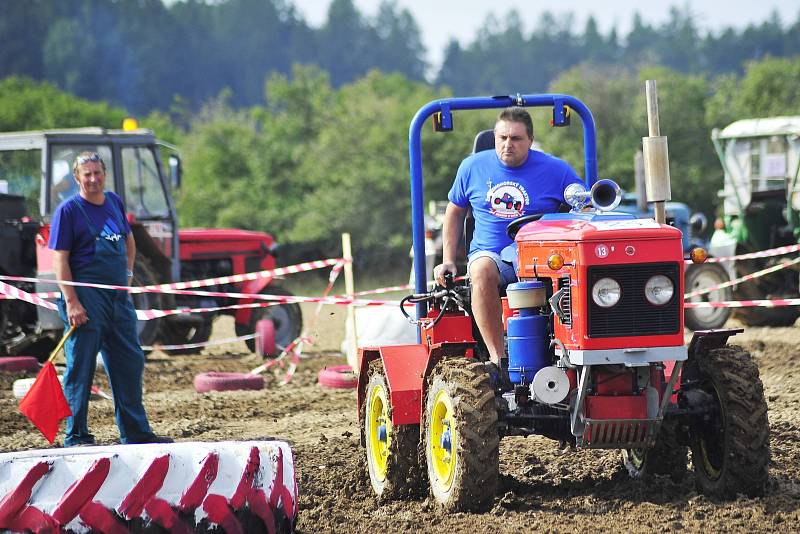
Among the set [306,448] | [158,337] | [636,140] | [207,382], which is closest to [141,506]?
[306,448]

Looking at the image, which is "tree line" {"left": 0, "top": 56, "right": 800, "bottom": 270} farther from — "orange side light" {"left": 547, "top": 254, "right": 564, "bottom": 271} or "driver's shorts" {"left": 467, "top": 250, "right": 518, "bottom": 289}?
"orange side light" {"left": 547, "top": 254, "right": 564, "bottom": 271}

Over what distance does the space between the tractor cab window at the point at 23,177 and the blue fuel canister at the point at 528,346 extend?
9.24 m

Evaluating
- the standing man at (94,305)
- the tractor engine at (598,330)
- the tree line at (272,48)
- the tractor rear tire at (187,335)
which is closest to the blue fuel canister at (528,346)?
the tractor engine at (598,330)

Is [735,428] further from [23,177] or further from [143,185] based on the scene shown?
[23,177]

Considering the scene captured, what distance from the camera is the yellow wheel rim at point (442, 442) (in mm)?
5375

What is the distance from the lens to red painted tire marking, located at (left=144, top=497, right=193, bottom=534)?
4.37 m

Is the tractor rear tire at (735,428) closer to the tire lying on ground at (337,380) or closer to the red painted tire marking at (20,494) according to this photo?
the red painted tire marking at (20,494)

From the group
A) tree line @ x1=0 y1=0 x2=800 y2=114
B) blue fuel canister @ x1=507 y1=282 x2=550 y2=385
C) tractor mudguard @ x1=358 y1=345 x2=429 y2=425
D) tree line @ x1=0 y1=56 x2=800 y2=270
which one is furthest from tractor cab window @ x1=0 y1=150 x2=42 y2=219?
tree line @ x1=0 y1=0 x2=800 y2=114

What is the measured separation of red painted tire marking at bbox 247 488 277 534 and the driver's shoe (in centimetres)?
125

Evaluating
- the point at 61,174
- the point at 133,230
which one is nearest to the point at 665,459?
the point at 133,230

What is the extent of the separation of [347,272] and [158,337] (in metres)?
3.72

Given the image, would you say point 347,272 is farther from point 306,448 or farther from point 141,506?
point 141,506

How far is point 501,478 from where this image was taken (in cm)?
611

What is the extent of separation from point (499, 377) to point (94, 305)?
283cm
